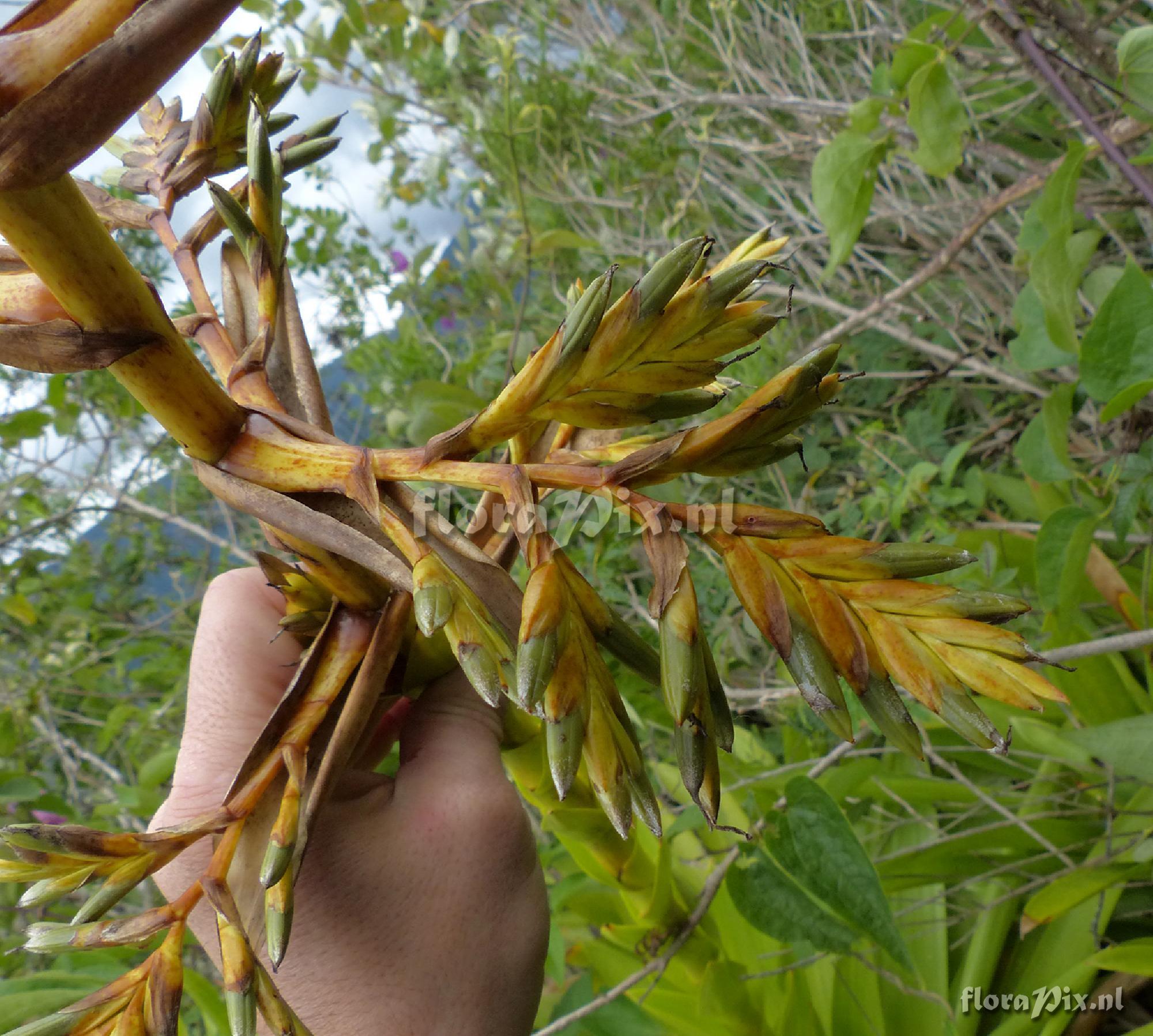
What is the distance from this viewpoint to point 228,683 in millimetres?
771

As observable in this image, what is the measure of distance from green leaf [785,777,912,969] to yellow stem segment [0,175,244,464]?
673 mm

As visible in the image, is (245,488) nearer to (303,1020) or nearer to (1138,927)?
(303,1020)

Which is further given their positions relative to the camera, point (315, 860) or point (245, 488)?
point (315, 860)

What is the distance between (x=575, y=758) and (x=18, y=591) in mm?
2152

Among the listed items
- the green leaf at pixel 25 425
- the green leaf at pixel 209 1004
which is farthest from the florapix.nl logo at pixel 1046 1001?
the green leaf at pixel 25 425

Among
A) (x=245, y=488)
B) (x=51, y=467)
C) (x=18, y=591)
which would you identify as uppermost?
(x=51, y=467)

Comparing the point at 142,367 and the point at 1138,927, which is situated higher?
the point at 142,367

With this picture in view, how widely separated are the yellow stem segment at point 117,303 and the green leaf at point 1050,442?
93 centimetres

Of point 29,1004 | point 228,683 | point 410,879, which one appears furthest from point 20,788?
point 410,879

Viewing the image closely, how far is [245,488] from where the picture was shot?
507 mm

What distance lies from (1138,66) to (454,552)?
875mm

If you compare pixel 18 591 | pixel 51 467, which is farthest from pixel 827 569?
pixel 18 591

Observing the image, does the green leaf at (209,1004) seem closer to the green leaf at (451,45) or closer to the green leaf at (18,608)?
the green leaf at (18,608)

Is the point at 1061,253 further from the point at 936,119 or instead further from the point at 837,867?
the point at 837,867
